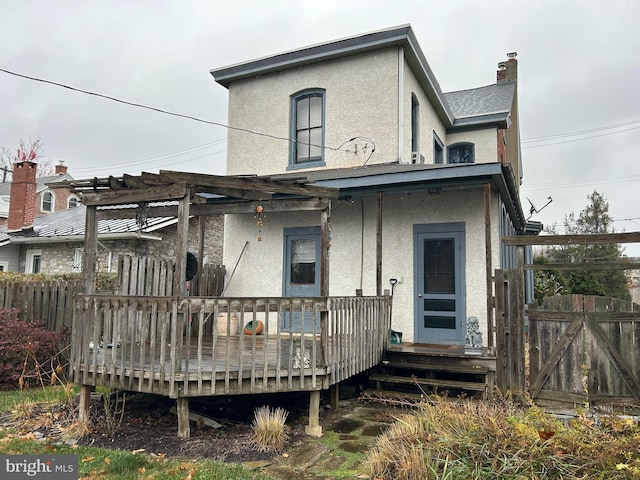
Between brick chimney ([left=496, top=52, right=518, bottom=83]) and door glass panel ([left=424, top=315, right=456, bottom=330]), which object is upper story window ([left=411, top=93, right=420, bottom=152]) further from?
brick chimney ([left=496, top=52, right=518, bottom=83])

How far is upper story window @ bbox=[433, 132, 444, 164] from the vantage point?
13714mm

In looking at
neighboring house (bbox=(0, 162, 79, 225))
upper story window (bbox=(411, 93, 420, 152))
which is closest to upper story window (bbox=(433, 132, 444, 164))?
upper story window (bbox=(411, 93, 420, 152))

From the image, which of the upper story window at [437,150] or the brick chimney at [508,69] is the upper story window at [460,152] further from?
the brick chimney at [508,69]

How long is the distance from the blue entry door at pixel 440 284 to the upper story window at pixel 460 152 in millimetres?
6511

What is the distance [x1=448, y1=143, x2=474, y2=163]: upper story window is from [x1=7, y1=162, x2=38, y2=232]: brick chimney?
16.3 meters

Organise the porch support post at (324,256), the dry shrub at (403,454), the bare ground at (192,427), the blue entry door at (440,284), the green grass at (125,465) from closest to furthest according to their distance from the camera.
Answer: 1. the dry shrub at (403,454)
2. the green grass at (125,465)
3. the bare ground at (192,427)
4. the porch support post at (324,256)
5. the blue entry door at (440,284)

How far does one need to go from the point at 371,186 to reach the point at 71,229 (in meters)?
13.4

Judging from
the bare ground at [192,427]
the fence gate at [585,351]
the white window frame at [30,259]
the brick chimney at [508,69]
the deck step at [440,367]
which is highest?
the brick chimney at [508,69]

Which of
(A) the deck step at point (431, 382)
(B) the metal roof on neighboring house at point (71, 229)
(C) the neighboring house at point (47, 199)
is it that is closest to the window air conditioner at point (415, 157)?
(A) the deck step at point (431, 382)

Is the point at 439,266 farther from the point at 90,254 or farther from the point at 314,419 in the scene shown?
the point at 90,254

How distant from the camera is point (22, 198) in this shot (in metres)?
19.2

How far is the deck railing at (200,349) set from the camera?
5332 mm

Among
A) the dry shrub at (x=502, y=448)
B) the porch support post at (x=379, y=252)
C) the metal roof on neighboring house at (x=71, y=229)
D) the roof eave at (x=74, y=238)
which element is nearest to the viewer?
the dry shrub at (x=502, y=448)

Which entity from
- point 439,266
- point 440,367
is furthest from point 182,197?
point 439,266
